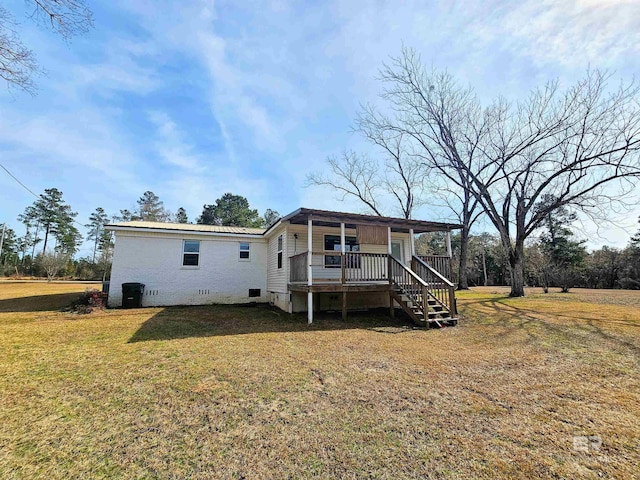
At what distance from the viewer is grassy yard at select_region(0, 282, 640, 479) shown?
2328 millimetres

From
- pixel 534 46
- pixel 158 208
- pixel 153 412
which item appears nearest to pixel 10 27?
pixel 153 412

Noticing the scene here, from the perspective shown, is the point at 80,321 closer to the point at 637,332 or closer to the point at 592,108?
the point at 637,332

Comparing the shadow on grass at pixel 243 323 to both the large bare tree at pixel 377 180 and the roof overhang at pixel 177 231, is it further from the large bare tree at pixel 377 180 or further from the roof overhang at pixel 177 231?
the large bare tree at pixel 377 180

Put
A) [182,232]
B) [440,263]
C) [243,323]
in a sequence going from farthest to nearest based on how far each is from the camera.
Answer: [182,232]
[440,263]
[243,323]

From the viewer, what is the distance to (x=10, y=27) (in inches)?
233

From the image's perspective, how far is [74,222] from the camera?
4412cm

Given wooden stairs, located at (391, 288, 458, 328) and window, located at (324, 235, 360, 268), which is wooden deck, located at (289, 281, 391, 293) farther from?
window, located at (324, 235, 360, 268)

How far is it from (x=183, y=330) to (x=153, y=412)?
445 centimetres

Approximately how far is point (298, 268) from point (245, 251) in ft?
15.0

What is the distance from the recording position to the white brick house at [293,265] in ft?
29.5

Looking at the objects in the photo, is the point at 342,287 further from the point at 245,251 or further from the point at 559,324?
the point at 245,251

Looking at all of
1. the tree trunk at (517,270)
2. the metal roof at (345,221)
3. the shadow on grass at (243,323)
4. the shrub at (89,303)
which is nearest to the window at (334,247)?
the metal roof at (345,221)

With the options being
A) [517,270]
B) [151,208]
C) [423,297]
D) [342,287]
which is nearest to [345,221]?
[342,287]

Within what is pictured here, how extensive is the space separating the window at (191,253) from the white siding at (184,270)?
142 mm
